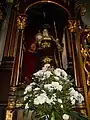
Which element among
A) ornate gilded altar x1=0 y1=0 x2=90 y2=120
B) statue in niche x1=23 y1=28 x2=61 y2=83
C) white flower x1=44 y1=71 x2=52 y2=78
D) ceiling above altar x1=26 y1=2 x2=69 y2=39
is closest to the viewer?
white flower x1=44 y1=71 x2=52 y2=78

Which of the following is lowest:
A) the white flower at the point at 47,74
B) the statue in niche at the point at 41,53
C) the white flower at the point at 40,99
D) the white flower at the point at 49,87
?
the white flower at the point at 40,99

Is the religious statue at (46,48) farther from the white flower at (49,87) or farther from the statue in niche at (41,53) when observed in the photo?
the white flower at (49,87)

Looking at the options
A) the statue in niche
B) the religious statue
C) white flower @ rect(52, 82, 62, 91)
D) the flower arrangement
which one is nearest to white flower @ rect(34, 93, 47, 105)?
the flower arrangement

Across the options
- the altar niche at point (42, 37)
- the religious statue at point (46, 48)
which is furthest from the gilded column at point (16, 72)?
the religious statue at point (46, 48)

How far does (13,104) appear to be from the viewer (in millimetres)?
2857

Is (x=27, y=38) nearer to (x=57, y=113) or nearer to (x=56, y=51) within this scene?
(x=56, y=51)

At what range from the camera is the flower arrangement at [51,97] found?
6.61 ft

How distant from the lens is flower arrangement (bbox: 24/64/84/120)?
2014mm

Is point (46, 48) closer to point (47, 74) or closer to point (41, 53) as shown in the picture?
point (41, 53)

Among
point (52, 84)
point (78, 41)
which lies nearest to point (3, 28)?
point (78, 41)

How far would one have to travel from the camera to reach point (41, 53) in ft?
12.9

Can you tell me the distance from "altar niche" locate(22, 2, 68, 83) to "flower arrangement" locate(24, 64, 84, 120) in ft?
3.86

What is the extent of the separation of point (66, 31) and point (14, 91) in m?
1.58

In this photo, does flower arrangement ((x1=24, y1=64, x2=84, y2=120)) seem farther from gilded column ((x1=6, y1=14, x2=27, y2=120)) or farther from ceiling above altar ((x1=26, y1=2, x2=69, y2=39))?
ceiling above altar ((x1=26, y1=2, x2=69, y2=39))
